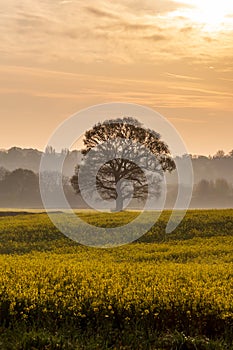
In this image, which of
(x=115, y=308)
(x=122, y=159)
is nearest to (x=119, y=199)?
(x=122, y=159)

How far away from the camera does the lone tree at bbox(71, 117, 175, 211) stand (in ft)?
206

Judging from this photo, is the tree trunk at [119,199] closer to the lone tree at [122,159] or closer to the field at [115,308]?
the lone tree at [122,159]

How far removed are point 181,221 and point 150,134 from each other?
24484 mm

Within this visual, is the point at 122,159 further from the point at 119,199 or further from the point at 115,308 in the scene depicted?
the point at 115,308

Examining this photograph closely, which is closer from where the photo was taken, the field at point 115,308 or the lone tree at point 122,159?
the field at point 115,308

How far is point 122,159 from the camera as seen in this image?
62781mm

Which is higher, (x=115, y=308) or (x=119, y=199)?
(x=119, y=199)

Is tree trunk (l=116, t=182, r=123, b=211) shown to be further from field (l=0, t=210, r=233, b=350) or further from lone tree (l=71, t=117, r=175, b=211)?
field (l=0, t=210, r=233, b=350)

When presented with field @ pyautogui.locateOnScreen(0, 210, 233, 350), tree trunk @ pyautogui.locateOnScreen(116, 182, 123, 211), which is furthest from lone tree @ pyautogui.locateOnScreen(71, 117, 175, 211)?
field @ pyautogui.locateOnScreen(0, 210, 233, 350)

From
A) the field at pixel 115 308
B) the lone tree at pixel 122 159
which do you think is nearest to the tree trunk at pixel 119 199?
the lone tree at pixel 122 159

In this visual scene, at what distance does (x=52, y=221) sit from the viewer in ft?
148

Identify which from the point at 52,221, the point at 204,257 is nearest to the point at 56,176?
the point at 52,221

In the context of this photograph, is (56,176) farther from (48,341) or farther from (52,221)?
(48,341)

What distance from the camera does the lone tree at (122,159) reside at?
6269cm
